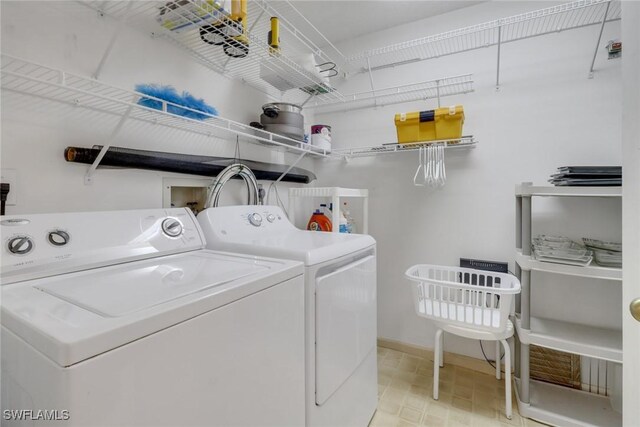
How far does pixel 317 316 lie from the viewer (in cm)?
112

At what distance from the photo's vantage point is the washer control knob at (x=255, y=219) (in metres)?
1.57

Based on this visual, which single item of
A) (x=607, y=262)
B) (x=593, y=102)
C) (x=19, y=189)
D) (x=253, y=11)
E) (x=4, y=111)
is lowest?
(x=607, y=262)

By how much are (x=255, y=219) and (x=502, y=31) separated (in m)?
2.02

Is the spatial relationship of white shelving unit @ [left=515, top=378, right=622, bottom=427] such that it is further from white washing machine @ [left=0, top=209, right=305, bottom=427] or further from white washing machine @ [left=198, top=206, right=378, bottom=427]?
white washing machine @ [left=0, top=209, right=305, bottom=427]

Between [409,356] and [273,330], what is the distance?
1.80 meters

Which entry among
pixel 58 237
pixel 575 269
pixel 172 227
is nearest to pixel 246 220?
pixel 172 227

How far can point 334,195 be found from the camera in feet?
6.37

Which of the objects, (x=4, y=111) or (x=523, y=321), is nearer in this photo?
(x=4, y=111)

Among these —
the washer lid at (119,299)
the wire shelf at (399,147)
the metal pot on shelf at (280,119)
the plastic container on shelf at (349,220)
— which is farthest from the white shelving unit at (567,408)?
the metal pot on shelf at (280,119)

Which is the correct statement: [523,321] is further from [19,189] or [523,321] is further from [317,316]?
[19,189]

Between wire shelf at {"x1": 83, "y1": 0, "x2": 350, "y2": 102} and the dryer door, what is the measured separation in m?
1.17

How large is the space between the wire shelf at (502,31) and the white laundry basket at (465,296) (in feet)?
4.84

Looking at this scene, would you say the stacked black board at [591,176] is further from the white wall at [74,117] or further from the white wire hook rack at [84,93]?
the white wall at [74,117]

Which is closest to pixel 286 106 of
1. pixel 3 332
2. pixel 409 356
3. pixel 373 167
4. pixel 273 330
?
pixel 373 167
